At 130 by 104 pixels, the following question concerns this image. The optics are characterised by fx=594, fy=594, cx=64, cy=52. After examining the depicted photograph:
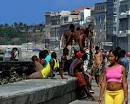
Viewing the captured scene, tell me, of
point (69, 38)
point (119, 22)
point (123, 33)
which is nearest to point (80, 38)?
point (69, 38)

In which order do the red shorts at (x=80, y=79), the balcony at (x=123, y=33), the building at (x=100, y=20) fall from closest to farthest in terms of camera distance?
the red shorts at (x=80, y=79) < the balcony at (x=123, y=33) < the building at (x=100, y=20)

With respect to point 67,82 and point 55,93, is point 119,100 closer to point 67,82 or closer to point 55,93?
point 55,93

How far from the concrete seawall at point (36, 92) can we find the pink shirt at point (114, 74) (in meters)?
1.09

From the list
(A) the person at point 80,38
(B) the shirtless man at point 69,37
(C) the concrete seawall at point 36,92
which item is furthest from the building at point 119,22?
(C) the concrete seawall at point 36,92

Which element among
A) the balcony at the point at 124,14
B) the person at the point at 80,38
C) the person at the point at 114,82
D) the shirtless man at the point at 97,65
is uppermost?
the balcony at the point at 124,14

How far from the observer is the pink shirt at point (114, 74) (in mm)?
8773

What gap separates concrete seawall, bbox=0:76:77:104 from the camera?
25.8 feet

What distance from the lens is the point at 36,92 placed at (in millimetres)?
8859

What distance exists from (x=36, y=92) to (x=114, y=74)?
1.19 metres

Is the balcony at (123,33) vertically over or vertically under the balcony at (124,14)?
under

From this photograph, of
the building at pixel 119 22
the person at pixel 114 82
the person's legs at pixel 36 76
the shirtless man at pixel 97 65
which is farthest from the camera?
the building at pixel 119 22

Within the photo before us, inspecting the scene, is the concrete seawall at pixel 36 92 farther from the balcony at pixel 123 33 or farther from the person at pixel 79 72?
the balcony at pixel 123 33

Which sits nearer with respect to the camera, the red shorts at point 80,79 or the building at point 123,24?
the red shorts at point 80,79

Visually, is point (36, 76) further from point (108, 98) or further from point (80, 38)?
point (80, 38)
